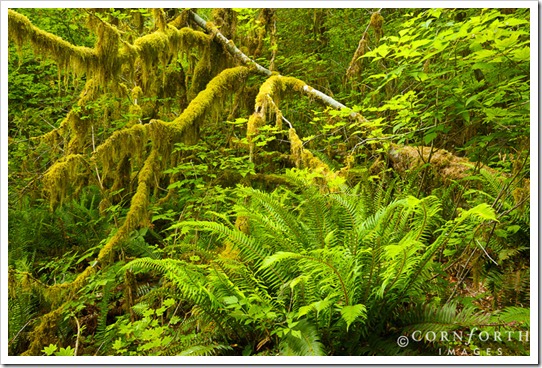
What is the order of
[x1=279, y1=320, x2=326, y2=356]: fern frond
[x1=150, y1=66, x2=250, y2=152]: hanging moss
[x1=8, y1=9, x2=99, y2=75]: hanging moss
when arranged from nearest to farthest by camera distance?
[x1=279, y1=320, x2=326, y2=356]: fern frond
[x1=8, y1=9, x2=99, y2=75]: hanging moss
[x1=150, y1=66, x2=250, y2=152]: hanging moss

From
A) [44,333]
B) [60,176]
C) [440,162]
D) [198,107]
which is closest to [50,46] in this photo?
[60,176]

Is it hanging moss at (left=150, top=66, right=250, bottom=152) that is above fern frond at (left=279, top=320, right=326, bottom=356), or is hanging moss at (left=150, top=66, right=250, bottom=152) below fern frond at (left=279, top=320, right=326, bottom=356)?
above

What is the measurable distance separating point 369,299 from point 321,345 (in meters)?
0.41

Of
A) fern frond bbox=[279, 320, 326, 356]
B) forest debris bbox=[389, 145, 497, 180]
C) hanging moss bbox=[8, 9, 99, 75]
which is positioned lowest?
fern frond bbox=[279, 320, 326, 356]

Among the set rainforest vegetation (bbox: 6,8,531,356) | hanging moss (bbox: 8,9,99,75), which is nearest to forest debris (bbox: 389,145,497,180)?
rainforest vegetation (bbox: 6,8,531,356)

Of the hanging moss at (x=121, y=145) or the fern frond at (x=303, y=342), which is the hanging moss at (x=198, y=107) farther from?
the fern frond at (x=303, y=342)

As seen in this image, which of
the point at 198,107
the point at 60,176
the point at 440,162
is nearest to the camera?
the point at 60,176

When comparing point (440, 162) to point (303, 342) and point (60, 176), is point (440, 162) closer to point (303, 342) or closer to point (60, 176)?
point (303, 342)

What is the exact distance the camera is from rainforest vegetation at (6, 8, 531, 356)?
87.7 inches

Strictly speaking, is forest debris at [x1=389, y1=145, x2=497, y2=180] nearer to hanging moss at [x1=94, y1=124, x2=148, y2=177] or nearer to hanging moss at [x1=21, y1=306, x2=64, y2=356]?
hanging moss at [x1=94, y1=124, x2=148, y2=177]

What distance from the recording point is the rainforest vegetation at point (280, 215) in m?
2.23

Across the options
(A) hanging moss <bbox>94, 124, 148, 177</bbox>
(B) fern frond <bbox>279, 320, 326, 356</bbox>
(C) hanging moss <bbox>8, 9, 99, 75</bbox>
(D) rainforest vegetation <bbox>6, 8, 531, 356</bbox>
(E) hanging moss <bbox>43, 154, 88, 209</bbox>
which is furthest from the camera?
(A) hanging moss <bbox>94, 124, 148, 177</bbox>

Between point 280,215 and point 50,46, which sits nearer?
point 280,215

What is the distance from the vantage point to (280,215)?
2.84m
